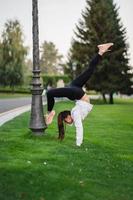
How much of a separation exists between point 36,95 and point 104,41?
3520cm

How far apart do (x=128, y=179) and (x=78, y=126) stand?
307 cm

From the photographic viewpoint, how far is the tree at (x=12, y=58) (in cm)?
6981

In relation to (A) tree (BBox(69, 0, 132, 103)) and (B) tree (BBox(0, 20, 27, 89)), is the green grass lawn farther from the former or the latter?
(B) tree (BBox(0, 20, 27, 89))

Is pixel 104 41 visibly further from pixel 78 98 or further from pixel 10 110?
pixel 78 98

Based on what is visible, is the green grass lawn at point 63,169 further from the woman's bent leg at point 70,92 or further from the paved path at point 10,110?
the paved path at point 10,110

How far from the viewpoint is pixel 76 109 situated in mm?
10789

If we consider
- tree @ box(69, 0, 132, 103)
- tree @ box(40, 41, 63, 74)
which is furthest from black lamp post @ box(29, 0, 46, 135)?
tree @ box(40, 41, 63, 74)

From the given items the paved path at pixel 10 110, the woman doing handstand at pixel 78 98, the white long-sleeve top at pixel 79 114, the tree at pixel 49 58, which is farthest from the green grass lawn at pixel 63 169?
the tree at pixel 49 58

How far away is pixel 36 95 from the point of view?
40.4 feet

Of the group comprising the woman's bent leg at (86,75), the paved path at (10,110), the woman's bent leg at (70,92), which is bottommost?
the paved path at (10,110)

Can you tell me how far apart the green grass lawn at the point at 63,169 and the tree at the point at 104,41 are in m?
34.6

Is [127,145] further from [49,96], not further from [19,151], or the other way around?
[19,151]

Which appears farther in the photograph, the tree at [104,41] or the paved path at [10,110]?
the tree at [104,41]

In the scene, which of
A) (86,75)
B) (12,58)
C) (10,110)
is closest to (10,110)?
(10,110)
